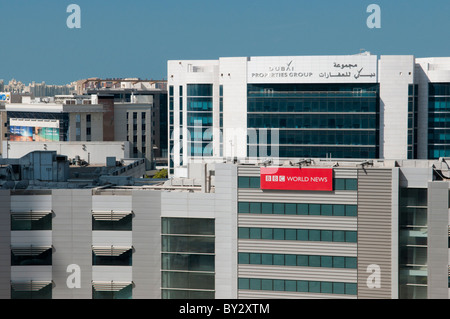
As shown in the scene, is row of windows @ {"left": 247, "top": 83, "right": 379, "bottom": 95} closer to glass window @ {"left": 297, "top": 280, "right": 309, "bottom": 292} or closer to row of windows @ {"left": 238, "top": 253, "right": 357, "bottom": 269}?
row of windows @ {"left": 238, "top": 253, "right": 357, "bottom": 269}

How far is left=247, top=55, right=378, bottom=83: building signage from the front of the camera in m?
107

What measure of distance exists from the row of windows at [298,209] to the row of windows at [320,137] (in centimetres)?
5934

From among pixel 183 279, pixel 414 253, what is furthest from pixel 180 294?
pixel 414 253

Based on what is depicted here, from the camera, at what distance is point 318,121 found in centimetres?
10756

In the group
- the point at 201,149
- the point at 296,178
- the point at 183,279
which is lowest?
the point at 183,279

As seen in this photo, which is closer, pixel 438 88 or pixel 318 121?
pixel 318 121

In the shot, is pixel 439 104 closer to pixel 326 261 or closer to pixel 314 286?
pixel 326 261

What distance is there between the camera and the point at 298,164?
162 ft

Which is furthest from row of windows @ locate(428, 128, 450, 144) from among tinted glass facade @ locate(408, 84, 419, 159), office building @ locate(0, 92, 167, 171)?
office building @ locate(0, 92, 167, 171)

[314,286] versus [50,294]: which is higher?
[314,286]

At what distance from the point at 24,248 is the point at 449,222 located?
22.8 m

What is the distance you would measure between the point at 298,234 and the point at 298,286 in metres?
2.79

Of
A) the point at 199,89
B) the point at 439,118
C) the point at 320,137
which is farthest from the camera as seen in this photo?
the point at 199,89
